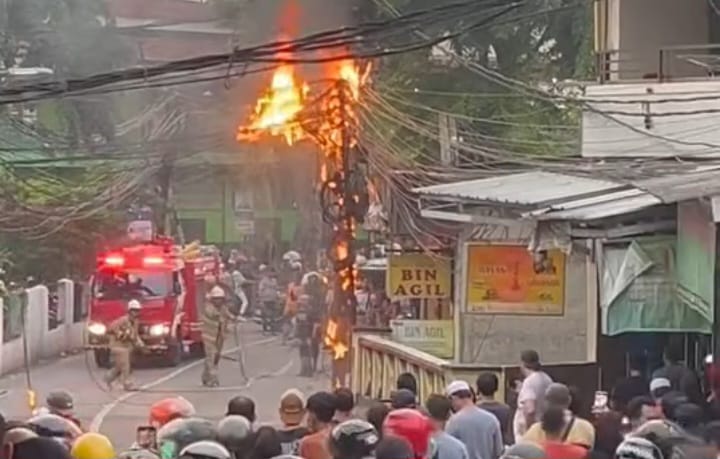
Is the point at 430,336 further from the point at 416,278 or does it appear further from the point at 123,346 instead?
the point at 123,346

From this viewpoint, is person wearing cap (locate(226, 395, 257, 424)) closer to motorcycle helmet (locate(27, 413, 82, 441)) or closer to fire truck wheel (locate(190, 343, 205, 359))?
motorcycle helmet (locate(27, 413, 82, 441))

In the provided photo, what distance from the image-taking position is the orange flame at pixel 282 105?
63.4 ft

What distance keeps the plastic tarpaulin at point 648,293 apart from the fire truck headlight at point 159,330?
1362cm

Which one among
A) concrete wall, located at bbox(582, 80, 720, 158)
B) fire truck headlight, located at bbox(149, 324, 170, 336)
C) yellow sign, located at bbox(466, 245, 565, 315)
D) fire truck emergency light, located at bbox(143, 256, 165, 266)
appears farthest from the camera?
fire truck emergency light, located at bbox(143, 256, 165, 266)

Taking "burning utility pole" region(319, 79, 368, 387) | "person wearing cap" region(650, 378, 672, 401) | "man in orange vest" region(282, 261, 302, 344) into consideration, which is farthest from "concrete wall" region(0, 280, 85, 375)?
"person wearing cap" region(650, 378, 672, 401)

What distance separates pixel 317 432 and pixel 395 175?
1284cm

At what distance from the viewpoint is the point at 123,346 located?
23188 millimetres

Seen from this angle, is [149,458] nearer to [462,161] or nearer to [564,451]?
[564,451]

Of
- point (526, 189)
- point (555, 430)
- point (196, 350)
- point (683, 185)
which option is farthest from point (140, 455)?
point (196, 350)

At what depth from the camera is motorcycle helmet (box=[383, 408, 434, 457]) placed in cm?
826

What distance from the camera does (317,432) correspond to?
8359 mm

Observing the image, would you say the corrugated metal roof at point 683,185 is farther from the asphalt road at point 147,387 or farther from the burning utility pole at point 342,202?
the asphalt road at point 147,387


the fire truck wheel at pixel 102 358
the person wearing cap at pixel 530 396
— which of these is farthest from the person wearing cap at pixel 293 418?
the fire truck wheel at pixel 102 358

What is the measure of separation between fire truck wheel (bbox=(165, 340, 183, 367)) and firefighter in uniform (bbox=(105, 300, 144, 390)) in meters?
2.21
